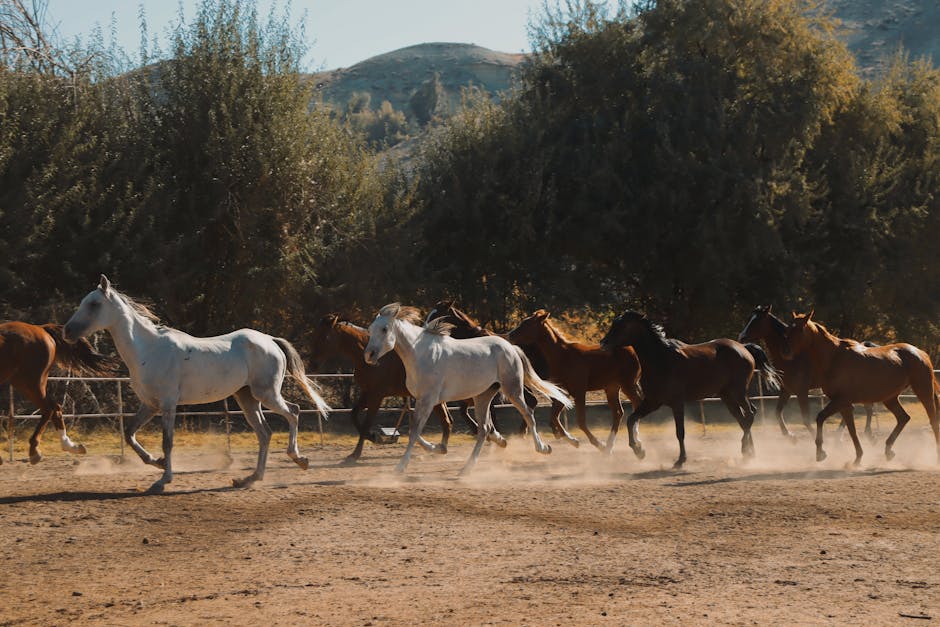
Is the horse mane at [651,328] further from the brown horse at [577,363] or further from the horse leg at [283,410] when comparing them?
the horse leg at [283,410]

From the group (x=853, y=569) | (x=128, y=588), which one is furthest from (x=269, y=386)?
(x=853, y=569)

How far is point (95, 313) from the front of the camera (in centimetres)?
1135

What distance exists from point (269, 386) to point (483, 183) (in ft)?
46.9

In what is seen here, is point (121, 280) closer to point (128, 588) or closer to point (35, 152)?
point (35, 152)

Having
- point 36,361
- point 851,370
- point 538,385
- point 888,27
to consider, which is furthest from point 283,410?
point 888,27

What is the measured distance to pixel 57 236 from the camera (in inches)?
771

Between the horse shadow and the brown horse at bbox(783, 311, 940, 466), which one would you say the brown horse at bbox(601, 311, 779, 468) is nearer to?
the brown horse at bbox(783, 311, 940, 466)

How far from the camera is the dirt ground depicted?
666 centimetres

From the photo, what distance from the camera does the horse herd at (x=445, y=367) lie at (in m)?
11.6

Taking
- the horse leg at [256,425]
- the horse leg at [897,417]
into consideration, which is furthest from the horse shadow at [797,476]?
the horse leg at [256,425]

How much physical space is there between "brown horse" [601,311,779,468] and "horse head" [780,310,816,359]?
0.68m

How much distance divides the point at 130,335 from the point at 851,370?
9.74 meters

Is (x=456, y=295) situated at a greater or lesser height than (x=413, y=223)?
lesser

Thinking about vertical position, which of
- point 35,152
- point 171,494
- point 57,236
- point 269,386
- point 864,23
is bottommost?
point 171,494
